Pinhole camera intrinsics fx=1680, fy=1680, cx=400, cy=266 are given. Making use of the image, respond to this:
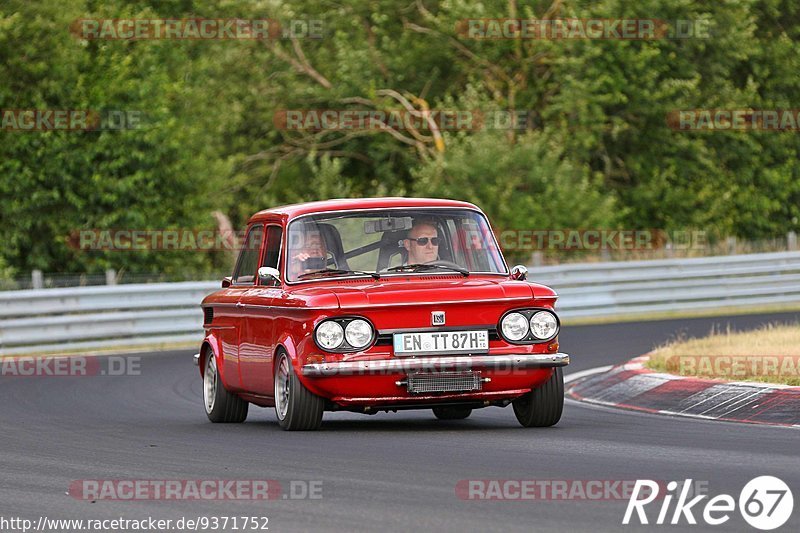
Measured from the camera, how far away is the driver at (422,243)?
39.4 ft

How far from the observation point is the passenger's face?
472 inches

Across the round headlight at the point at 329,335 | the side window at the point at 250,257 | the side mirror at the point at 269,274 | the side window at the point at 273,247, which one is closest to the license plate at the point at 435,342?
the round headlight at the point at 329,335

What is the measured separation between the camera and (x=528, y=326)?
36.7ft

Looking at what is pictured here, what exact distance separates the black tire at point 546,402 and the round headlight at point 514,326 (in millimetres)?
441

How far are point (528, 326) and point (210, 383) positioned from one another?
328 cm

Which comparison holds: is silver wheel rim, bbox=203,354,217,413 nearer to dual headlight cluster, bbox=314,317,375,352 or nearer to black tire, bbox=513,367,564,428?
dual headlight cluster, bbox=314,317,375,352

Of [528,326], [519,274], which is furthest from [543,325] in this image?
[519,274]

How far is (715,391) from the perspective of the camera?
42.2ft

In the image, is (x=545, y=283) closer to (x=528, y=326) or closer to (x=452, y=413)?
(x=452, y=413)

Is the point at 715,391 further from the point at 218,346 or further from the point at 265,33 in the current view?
the point at 265,33

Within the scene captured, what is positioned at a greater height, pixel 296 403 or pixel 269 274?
pixel 269 274

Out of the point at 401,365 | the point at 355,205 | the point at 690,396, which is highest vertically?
the point at 355,205

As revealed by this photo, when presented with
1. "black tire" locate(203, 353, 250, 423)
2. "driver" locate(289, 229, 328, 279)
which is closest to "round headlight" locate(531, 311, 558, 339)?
"driver" locate(289, 229, 328, 279)

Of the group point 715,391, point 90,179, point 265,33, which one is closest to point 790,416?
point 715,391
